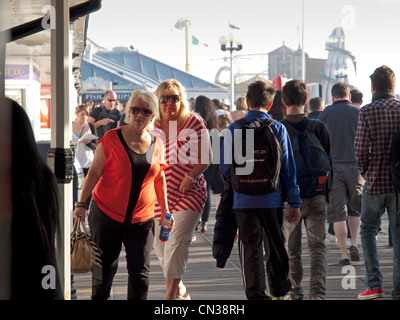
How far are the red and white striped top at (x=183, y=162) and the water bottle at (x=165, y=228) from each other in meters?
0.24

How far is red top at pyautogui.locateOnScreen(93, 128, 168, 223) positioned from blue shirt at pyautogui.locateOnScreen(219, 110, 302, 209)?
73 centimetres

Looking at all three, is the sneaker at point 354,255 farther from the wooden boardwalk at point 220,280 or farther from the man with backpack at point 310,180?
the man with backpack at point 310,180

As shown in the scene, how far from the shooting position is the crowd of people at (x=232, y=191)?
493 cm

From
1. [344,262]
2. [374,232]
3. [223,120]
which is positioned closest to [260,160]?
[374,232]

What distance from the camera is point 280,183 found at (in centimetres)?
534

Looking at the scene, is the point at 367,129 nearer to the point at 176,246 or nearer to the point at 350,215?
the point at 176,246

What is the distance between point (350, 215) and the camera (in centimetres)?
836

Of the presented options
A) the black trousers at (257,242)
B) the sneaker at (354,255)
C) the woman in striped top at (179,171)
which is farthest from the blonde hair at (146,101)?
the sneaker at (354,255)

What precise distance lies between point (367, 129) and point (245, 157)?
1441 mm

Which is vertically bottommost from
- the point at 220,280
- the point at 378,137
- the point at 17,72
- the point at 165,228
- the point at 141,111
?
the point at 220,280

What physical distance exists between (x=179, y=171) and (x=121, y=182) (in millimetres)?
911

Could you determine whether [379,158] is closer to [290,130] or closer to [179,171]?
[290,130]

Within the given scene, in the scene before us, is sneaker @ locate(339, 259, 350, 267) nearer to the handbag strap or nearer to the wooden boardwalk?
the wooden boardwalk
